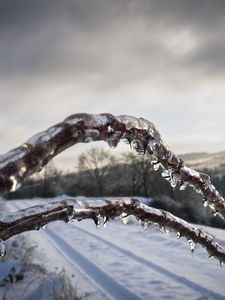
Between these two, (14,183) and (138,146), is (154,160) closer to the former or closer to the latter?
(138,146)

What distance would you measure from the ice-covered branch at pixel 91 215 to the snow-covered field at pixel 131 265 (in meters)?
7.00

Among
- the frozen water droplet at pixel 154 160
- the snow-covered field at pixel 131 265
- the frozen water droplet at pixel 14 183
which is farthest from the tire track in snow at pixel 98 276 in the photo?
the frozen water droplet at pixel 14 183

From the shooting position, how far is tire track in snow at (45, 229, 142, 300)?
28.5 feet

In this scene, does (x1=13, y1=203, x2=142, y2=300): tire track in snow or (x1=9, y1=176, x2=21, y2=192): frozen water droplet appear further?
(x1=13, y1=203, x2=142, y2=300): tire track in snow

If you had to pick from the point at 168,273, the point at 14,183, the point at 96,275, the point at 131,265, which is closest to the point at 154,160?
the point at 14,183

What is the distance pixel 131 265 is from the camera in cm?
1120

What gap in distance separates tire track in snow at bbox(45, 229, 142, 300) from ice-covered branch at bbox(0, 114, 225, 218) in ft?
24.9

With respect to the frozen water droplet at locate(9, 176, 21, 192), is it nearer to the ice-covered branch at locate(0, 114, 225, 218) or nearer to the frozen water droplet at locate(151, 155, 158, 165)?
the ice-covered branch at locate(0, 114, 225, 218)

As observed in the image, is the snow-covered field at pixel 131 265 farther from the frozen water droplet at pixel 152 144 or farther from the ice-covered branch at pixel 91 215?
the frozen water droplet at pixel 152 144

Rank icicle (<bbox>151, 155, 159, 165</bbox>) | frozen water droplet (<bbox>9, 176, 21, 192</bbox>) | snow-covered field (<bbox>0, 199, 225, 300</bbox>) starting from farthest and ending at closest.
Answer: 1. snow-covered field (<bbox>0, 199, 225, 300</bbox>)
2. icicle (<bbox>151, 155, 159, 165</bbox>)
3. frozen water droplet (<bbox>9, 176, 21, 192</bbox>)

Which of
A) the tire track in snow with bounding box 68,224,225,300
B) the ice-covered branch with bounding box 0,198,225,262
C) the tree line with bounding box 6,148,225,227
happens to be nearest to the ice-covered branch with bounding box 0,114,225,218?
the ice-covered branch with bounding box 0,198,225,262

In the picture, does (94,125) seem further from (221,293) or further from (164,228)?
(221,293)

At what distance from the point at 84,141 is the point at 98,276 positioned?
1001 centimetres

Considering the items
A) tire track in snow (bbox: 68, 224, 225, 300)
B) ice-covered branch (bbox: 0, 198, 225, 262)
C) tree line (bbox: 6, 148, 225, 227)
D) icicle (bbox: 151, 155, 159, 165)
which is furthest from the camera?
tree line (bbox: 6, 148, 225, 227)
